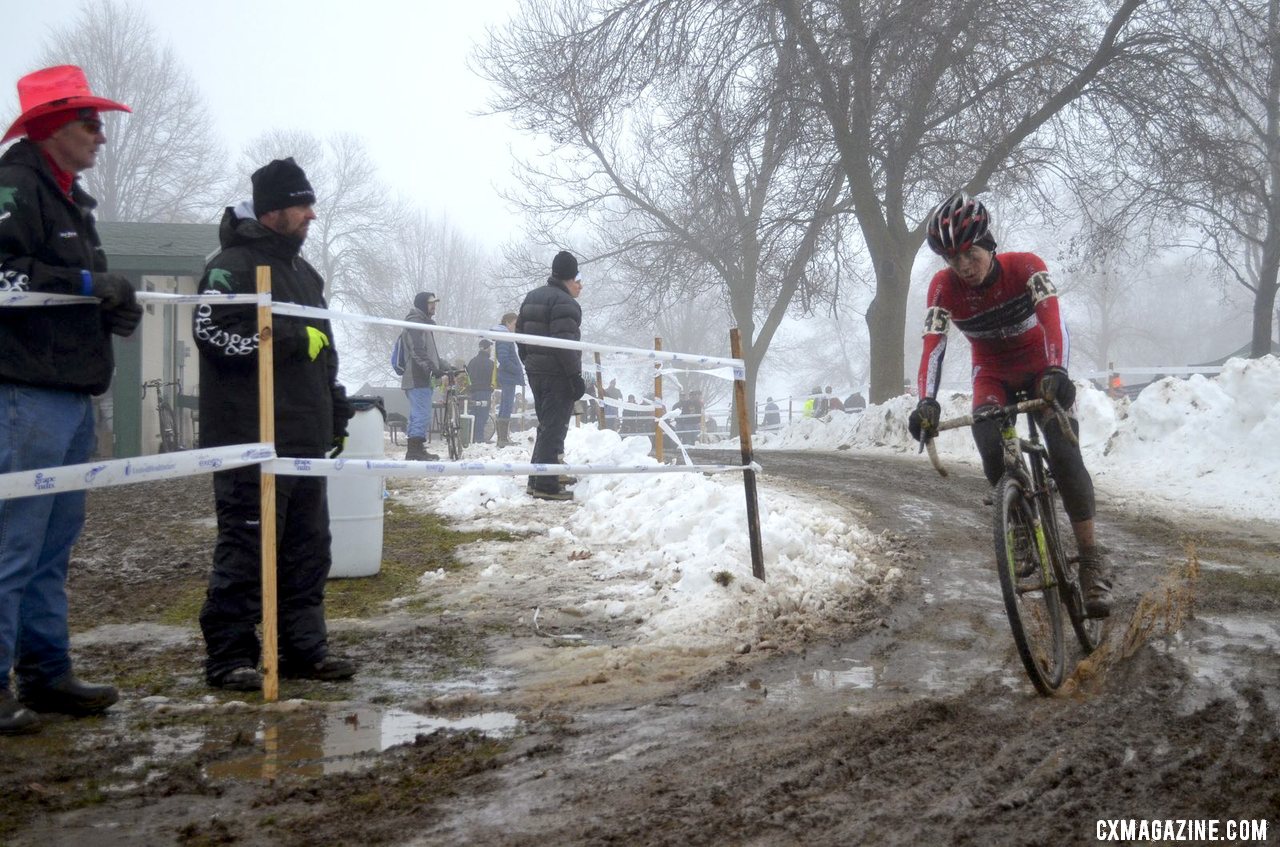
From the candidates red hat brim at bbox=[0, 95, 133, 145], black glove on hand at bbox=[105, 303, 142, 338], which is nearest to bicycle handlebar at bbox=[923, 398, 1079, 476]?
black glove on hand at bbox=[105, 303, 142, 338]

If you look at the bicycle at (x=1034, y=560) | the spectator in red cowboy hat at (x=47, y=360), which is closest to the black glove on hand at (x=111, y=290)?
the spectator in red cowboy hat at (x=47, y=360)

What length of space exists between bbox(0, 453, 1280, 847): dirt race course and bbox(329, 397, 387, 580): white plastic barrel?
1.19 feet

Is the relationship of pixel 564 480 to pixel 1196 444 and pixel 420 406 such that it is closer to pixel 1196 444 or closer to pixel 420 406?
pixel 420 406

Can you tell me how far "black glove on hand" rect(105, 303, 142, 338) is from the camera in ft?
12.9

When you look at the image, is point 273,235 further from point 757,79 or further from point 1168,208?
point 1168,208

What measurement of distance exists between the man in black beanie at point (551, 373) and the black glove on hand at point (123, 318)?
560cm

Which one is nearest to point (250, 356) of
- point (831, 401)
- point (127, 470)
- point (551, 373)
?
point (127, 470)

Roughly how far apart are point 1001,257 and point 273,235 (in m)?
3.24

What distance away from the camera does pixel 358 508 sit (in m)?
6.59

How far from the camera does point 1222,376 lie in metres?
13.1

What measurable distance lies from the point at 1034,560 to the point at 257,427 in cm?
319

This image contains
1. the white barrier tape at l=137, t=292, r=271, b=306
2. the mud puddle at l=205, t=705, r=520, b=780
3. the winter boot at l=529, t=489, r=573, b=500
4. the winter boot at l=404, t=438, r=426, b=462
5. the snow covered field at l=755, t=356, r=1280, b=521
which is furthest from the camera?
the winter boot at l=404, t=438, r=426, b=462

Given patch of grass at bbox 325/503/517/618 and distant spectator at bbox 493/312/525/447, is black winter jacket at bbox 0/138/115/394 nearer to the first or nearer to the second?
patch of grass at bbox 325/503/517/618

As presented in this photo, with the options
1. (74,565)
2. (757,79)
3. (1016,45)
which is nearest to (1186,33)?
(1016,45)
